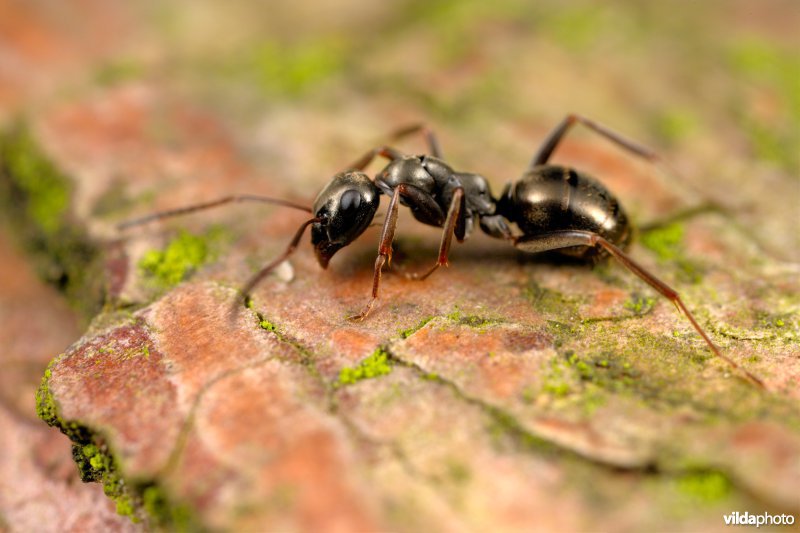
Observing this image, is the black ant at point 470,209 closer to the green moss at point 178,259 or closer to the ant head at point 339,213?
the ant head at point 339,213

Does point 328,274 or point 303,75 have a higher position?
point 303,75

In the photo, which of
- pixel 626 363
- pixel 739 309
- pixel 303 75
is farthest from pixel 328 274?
pixel 303 75

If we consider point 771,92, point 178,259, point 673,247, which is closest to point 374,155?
point 178,259

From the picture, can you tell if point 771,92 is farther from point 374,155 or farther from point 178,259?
point 178,259

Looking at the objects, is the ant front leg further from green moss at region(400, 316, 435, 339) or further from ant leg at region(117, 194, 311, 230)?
ant leg at region(117, 194, 311, 230)

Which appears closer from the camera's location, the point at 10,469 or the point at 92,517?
the point at 92,517

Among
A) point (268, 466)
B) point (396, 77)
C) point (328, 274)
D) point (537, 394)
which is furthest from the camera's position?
point (396, 77)

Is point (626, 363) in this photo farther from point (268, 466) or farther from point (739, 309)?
point (268, 466)

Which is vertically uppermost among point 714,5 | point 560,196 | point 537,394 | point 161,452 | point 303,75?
point 714,5
